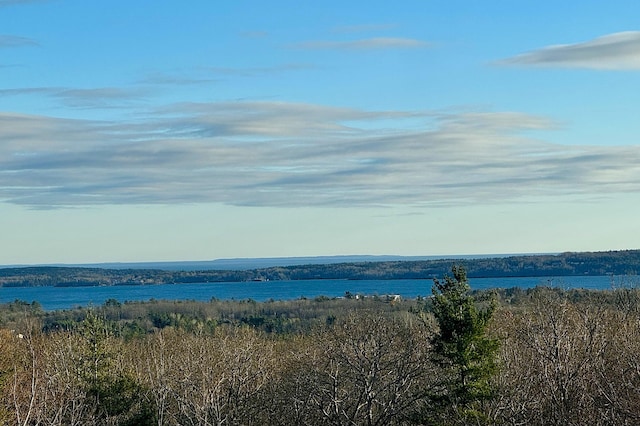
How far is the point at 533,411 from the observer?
2469cm

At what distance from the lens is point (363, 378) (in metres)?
21.6

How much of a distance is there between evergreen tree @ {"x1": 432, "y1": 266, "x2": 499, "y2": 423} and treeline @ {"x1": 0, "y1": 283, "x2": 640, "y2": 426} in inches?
2.6

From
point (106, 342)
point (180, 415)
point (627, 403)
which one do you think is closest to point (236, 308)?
point (106, 342)

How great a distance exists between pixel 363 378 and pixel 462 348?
264 inches

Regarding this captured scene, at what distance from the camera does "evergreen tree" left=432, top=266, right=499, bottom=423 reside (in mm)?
26938

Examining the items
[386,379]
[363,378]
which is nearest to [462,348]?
[386,379]

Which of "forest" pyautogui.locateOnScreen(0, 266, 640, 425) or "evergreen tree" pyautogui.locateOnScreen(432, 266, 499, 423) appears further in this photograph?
"evergreen tree" pyautogui.locateOnScreen(432, 266, 499, 423)

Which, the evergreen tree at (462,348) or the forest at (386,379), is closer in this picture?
the forest at (386,379)

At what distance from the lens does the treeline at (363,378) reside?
2198 cm

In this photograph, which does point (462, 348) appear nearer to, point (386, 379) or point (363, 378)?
point (386, 379)

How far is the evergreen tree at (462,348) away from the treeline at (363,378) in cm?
7

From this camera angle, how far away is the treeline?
22.0 meters

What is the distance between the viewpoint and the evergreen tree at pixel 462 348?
26.9m

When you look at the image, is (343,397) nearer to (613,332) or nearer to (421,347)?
(421,347)
